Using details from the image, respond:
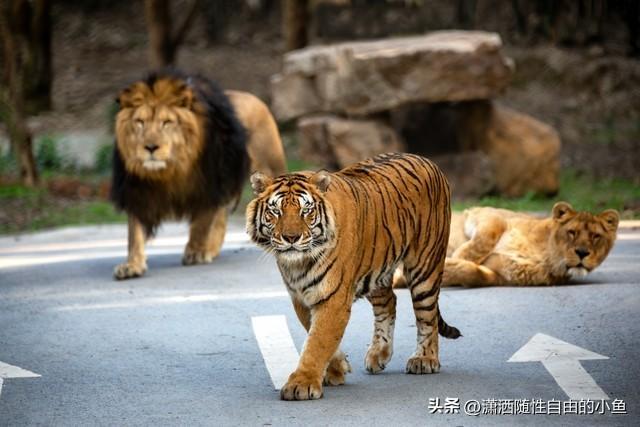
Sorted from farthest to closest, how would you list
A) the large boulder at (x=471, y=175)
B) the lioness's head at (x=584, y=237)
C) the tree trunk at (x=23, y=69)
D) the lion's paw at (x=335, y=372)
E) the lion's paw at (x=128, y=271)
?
the tree trunk at (x=23, y=69) < the large boulder at (x=471, y=175) < the lion's paw at (x=128, y=271) < the lioness's head at (x=584, y=237) < the lion's paw at (x=335, y=372)

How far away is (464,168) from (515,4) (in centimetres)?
921

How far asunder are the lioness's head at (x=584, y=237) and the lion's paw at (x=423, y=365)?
266 centimetres

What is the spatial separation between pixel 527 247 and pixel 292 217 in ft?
12.8

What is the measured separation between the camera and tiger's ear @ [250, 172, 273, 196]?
237 inches

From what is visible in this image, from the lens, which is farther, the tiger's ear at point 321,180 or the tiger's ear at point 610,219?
the tiger's ear at point 610,219

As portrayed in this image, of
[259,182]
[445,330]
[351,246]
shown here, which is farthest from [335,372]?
[259,182]

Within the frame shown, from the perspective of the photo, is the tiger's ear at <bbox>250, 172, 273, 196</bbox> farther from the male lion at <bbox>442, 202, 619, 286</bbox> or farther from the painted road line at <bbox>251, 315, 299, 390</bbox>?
the male lion at <bbox>442, 202, 619, 286</bbox>

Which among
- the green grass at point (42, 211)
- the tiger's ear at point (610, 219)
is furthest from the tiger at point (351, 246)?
the green grass at point (42, 211)

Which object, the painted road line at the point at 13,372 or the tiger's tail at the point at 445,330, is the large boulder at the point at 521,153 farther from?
the painted road line at the point at 13,372

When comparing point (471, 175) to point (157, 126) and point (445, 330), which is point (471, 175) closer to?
point (157, 126)

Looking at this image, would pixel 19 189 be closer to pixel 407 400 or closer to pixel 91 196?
pixel 91 196

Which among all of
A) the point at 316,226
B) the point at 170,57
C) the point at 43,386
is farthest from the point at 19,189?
the point at 316,226

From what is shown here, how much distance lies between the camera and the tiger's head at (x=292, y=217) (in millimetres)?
5852

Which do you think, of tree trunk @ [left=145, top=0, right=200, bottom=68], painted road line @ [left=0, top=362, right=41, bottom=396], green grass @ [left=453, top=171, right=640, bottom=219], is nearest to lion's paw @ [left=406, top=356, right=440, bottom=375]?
painted road line @ [left=0, top=362, right=41, bottom=396]
